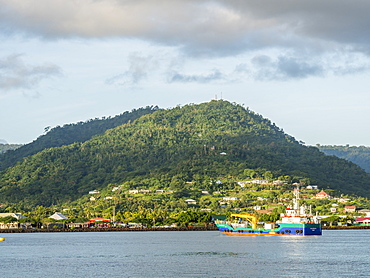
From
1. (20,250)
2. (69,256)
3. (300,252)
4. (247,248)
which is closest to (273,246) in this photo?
(247,248)

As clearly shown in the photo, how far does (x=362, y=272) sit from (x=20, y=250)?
209 ft

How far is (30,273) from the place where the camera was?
263ft

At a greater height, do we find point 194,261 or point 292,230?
point 292,230

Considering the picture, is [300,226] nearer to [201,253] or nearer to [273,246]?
[273,246]

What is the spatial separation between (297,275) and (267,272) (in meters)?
3.97

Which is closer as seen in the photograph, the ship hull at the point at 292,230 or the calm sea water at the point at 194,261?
the calm sea water at the point at 194,261

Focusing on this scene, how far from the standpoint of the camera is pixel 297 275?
75375 millimetres

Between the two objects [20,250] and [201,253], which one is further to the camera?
[20,250]

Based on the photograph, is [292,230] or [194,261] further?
[292,230]

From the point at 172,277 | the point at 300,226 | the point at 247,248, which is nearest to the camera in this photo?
the point at 172,277

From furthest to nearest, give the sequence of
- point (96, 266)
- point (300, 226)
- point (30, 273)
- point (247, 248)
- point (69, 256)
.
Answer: point (300, 226), point (247, 248), point (69, 256), point (96, 266), point (30, 273)

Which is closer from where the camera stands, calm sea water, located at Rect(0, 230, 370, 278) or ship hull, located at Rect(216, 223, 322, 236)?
calm sea water, located at Rect(0, 230, 370, 278)

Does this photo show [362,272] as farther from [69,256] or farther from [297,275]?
[69,256]

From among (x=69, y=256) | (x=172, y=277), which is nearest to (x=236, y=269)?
(x=172, y=277)
